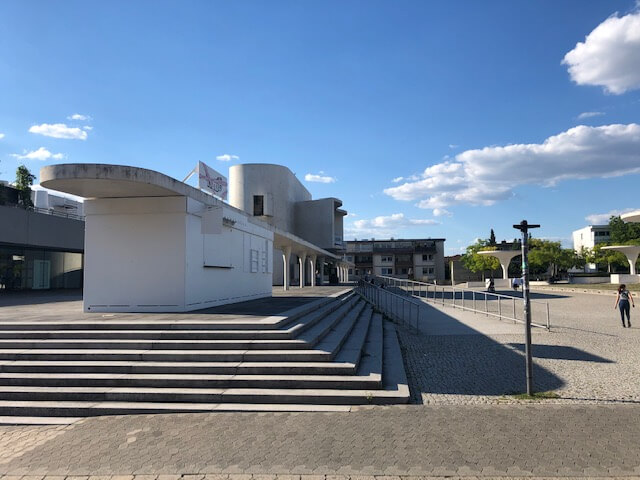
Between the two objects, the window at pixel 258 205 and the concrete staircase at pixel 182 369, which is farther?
the window at pixel 258 205

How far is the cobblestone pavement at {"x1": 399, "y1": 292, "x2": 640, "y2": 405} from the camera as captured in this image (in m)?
6.98

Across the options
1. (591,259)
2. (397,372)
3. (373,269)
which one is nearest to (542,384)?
(397,372)

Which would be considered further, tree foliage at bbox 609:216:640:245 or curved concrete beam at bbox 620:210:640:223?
tree foliage at bbox 609:216:640:245

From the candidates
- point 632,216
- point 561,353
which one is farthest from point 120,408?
point 632,216

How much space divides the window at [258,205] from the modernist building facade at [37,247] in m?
26.7

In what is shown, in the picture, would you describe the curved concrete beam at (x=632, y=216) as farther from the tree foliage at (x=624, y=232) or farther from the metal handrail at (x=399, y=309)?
the tree foliage at (x=624, y=232)

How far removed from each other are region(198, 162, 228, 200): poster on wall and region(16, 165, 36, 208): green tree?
26.4 m

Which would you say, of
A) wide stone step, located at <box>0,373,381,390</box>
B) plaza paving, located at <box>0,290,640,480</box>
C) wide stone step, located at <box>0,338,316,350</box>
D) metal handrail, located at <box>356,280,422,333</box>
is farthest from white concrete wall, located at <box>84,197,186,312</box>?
metal handrail, located at <box>356,280,422,333</box>

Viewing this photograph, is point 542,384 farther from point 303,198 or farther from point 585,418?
point 303,198

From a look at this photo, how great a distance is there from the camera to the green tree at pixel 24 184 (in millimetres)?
36844

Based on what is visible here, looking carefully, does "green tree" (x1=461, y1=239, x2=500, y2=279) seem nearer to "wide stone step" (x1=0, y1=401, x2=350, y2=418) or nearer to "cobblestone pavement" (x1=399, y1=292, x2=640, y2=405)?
"cobblestone pavement" (x1=399, y1=292, x2=640, y2=405)

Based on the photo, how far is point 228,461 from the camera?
4.63 metres

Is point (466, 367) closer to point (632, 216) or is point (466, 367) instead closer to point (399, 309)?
point (399, 309)

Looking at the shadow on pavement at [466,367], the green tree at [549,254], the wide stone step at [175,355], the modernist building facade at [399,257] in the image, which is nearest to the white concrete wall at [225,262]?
the wide stone step at [175,355]
